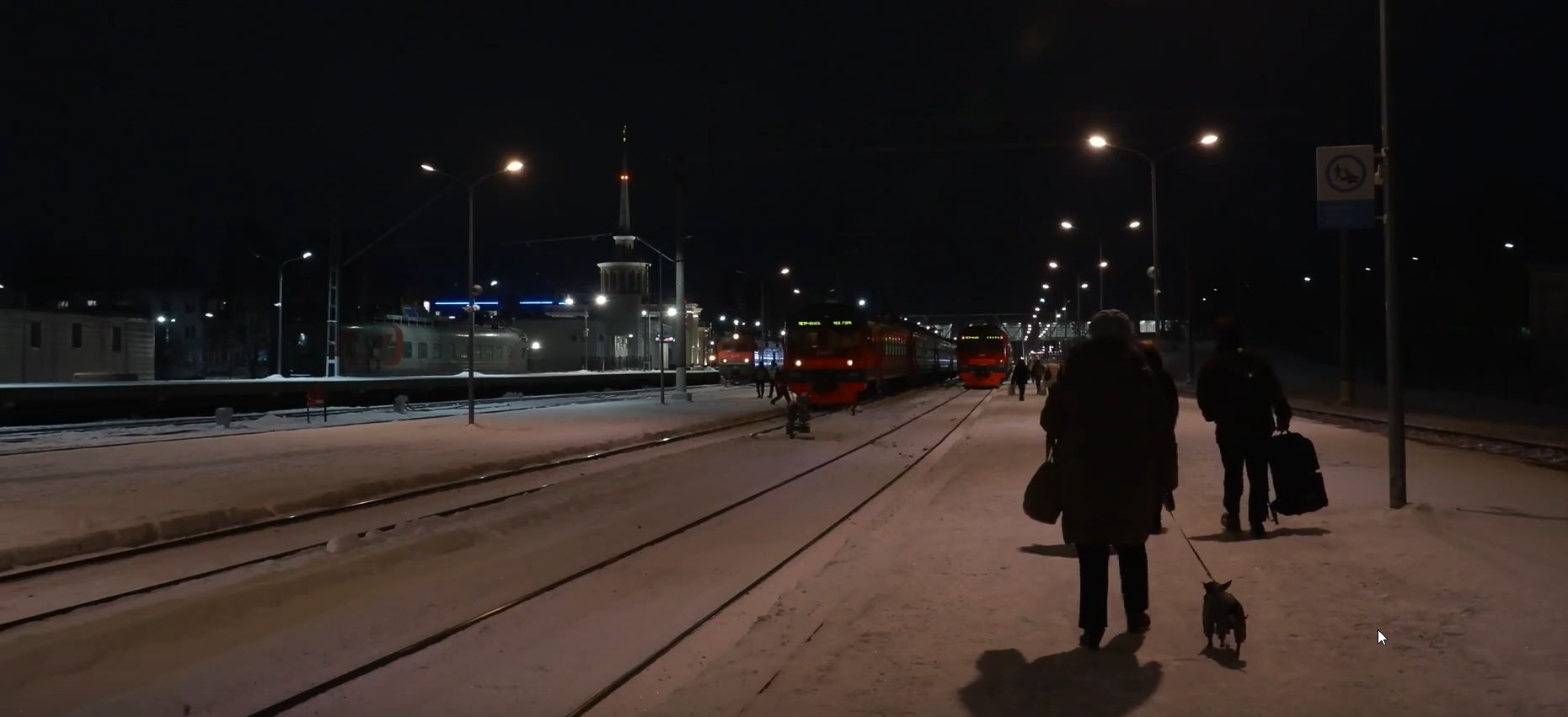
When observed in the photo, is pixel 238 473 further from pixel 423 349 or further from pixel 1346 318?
pixel 423 349

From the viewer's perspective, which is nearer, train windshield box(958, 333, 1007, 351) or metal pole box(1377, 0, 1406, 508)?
metal pole box(1377, 0, 1406, 508)

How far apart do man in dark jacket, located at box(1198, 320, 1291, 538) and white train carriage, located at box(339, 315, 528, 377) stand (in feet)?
186

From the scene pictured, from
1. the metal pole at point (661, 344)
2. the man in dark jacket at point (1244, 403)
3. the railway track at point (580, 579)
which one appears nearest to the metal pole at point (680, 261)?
the metal pole at point (661, 344)

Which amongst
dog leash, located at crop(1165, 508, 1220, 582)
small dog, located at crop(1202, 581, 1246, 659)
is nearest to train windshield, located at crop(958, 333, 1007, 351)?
dog leash, located at crop(1165, 508, 1220, 582)

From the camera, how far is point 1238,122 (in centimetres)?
3688

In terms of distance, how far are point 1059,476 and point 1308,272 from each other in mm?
91052

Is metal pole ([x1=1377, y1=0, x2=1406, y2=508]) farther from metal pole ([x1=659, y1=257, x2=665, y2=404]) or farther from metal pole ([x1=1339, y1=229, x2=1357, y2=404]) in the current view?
metal pole ([x1=659, y1=257, x2=665, y2=404])

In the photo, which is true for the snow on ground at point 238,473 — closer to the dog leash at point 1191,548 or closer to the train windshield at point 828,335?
the dog leash at point 1191,548

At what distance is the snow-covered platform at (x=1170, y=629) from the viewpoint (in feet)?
19.5

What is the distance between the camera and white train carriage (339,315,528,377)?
220ft

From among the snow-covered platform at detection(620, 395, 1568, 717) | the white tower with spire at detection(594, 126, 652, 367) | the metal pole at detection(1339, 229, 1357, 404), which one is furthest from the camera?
the white tower with spire at detection(594, 126, 652, 367)

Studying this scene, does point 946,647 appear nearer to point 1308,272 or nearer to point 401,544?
point 401,544

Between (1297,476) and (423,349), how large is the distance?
6930cm

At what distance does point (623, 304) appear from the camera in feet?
373
